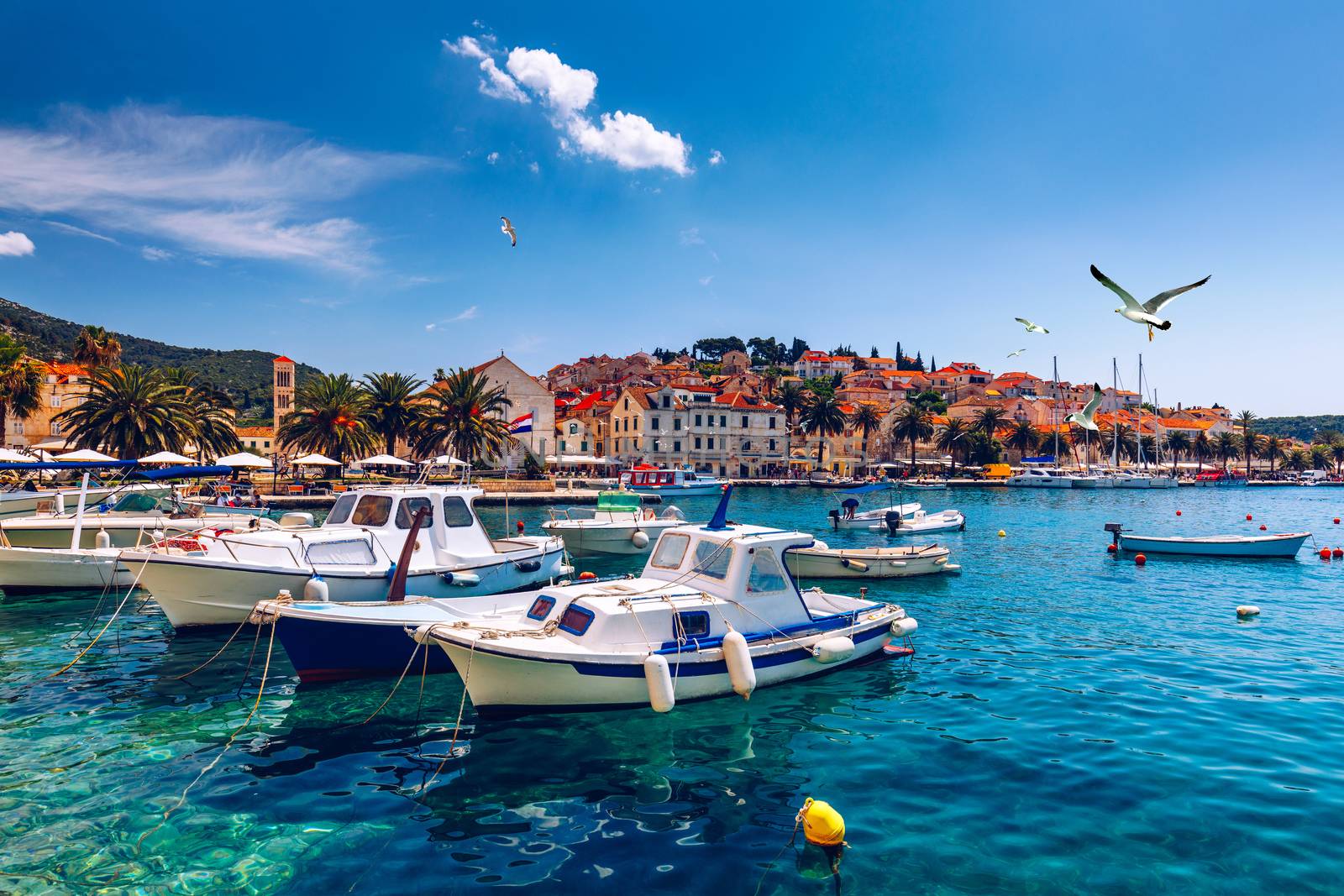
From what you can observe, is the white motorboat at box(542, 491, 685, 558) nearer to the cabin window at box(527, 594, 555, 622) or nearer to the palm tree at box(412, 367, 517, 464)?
the cabin window at box(527, 594, 555, 622)

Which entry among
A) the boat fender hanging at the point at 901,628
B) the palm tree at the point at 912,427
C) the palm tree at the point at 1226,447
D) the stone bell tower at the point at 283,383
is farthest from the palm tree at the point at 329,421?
the palm tree at the point at 1226,447

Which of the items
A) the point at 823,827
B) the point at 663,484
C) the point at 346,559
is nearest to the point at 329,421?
the point at 663,484

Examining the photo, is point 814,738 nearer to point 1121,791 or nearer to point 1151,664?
point 1121,791

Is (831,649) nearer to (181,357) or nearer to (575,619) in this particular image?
(575,619)

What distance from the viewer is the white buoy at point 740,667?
11789 millimetres

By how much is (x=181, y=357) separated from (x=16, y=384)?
6363 inches

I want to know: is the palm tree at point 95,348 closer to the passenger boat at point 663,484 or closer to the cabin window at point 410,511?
the passenger boat at point 663,484

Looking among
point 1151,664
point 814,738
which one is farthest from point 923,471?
point 814,738

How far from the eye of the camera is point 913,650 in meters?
17.2

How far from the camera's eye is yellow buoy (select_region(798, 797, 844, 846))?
8.35m

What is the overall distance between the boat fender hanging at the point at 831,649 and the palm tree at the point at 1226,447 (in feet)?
521

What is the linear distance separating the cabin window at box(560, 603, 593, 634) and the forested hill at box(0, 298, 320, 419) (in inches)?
5982

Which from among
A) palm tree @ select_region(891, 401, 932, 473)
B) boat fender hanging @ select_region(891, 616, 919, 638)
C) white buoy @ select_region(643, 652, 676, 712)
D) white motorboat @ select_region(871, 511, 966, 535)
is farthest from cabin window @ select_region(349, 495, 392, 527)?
palm tree @ select_region(891, 401, 932, 473)

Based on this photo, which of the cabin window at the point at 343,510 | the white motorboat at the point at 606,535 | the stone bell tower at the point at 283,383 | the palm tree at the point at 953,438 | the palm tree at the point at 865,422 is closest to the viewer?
the cabin window at the point at 343,510
